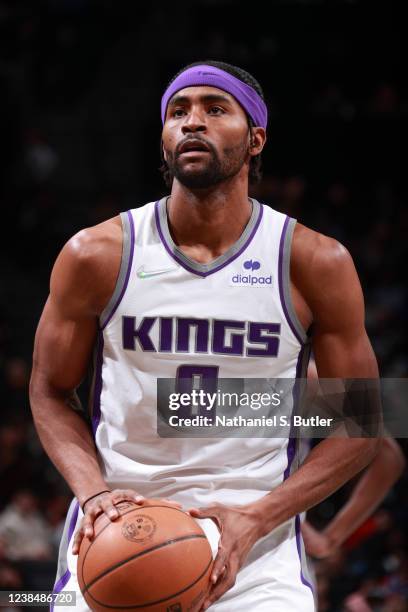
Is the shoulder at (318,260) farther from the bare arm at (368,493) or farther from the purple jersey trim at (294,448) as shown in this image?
the bare arm at (368,493)

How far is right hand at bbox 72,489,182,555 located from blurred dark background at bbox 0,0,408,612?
4863mm

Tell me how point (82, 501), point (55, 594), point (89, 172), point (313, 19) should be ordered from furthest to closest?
point (89, 172) < point (313, 19) < point (55, 594) < point (82, 501)

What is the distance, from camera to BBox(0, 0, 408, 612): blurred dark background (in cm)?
865

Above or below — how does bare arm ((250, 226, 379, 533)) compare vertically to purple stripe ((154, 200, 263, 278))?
below

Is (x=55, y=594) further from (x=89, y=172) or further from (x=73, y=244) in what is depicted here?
(x=89, y=172)

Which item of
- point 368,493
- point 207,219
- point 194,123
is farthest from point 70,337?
point 368,493

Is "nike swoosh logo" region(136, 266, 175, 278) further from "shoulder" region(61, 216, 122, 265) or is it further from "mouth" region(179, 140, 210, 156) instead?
"mouth" region(179, 140, 210, 156)

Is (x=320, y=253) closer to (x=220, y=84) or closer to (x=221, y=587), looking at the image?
(x=220, y=84)

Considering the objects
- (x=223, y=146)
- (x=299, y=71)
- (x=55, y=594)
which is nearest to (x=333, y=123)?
(x=299, y=71)

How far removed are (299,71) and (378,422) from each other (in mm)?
6902

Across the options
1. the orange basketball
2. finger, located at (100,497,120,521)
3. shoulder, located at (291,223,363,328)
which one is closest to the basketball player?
shoulder, located at (291,223,363,328)

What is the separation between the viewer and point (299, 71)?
9.91 metres

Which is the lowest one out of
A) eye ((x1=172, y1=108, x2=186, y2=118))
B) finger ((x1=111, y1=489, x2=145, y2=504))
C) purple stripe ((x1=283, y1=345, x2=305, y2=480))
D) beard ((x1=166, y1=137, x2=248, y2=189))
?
finger ((x1=111, y1=489, x2=145, y2=504))

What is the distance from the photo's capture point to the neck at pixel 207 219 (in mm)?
3580
